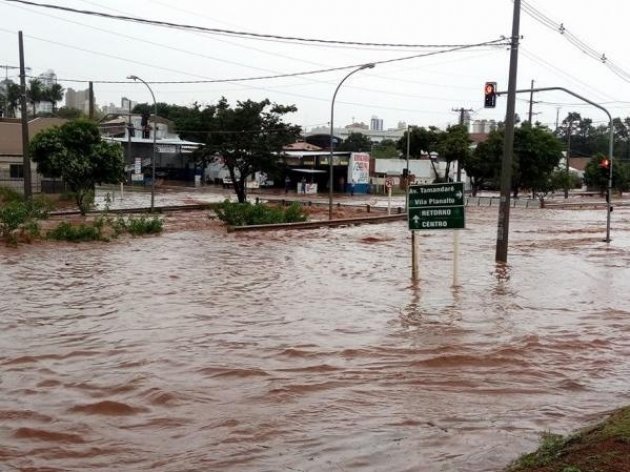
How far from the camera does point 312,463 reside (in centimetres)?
555

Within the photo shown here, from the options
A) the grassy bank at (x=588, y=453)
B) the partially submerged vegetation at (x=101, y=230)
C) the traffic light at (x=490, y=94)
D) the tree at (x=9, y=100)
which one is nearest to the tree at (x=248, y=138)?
the partially submerged vegetation at (x=101, y=230)

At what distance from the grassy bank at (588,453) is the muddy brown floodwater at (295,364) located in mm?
620

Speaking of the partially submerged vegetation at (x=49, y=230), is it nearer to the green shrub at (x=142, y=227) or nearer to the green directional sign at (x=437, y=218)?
the green shrub at (x=142, y=227)

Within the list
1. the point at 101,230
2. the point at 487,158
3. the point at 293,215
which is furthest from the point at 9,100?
the point at 101,230

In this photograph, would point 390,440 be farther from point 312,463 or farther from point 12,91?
point 12,91

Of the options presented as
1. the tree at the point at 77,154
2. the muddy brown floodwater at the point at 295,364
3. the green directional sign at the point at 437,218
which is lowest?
the muddy brown floodwater at the point at 295,364

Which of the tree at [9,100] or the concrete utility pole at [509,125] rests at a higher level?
the tree at [9,100]

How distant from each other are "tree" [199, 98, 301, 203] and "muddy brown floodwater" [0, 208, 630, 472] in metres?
29.3

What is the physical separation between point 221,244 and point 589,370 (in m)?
17.8

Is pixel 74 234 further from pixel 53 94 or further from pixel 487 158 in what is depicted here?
pixel 53 94

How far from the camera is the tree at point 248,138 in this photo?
47625 mm

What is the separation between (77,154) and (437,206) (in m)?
29.1

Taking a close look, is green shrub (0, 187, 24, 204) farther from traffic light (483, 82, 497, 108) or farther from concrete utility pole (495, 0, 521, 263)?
concrete utility pole (495, 0, 521, 263)

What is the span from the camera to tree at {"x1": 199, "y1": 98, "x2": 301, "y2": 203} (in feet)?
156
